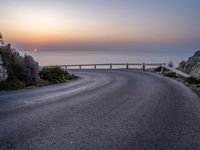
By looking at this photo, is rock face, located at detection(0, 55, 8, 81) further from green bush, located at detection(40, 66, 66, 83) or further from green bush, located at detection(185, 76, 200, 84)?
green bush, located at detection(185, 76, 200, 84)

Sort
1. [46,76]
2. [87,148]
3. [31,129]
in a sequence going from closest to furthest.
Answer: [87,148]
[31,129]
[46,76]

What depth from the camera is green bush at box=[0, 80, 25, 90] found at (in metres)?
18.7

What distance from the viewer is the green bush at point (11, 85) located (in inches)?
735

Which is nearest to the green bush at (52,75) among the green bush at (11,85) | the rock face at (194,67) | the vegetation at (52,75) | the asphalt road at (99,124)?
the vegetation at (52,75)

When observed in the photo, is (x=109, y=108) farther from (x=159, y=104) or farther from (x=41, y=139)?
(x=41, y=139)

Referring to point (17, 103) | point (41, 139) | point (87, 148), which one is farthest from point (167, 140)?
point (17, 103)

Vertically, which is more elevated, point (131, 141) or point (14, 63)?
point (14, 63)

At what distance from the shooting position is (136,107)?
11648 mm

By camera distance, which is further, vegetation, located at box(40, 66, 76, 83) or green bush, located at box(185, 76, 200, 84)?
vegetation, located at box(40, 66, 76, 83)

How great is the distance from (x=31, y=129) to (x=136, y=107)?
15.2 ft

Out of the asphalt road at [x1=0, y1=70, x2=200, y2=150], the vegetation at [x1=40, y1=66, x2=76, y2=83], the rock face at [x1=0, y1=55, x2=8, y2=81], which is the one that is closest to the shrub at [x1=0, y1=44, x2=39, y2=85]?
the rock face at [x1=0, y1=55, x2=8, y2=81]

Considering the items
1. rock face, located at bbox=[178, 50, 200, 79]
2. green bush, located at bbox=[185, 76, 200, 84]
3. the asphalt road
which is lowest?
the asphalt road

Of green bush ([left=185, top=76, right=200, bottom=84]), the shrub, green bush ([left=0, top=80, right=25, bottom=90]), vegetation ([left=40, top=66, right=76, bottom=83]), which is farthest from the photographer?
vegetation ([left=40, top=66, right=76, bottom=83])

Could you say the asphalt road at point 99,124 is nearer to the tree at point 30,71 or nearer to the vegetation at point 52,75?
the tree at point 30,71
